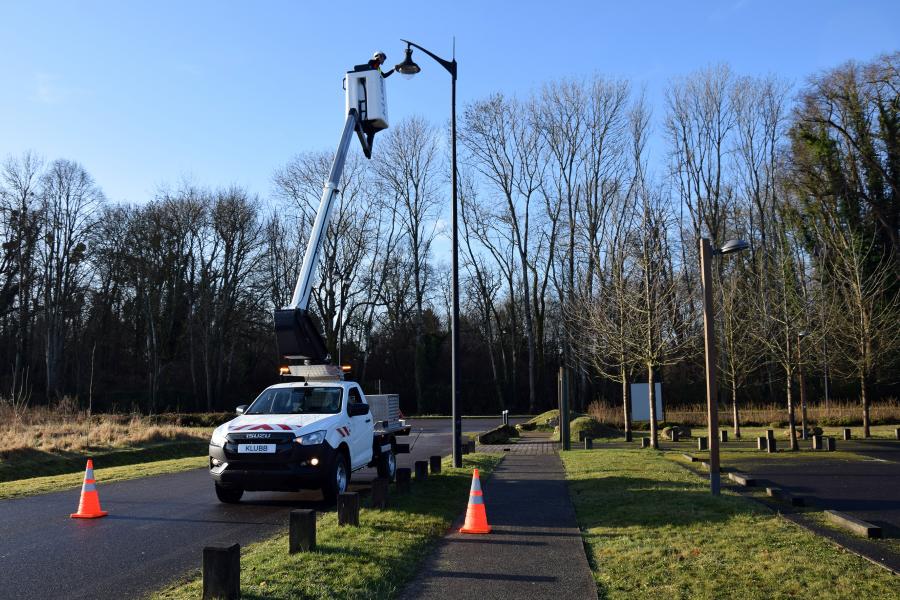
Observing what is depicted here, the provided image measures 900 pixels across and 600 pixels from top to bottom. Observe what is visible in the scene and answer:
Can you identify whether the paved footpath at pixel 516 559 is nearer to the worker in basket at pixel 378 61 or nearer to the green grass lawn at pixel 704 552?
the green grass lawn at pixel 704 552

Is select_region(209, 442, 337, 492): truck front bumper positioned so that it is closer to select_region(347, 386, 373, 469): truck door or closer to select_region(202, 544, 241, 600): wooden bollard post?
select_region(347, 386, 373, 469): truck door

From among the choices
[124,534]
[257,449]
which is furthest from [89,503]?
[257,449]

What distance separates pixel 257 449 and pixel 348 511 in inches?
107

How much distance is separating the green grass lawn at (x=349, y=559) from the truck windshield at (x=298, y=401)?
2.38m

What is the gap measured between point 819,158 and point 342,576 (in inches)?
1523

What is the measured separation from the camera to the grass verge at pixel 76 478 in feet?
42.2

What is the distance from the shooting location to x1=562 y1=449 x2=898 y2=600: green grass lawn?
603 cm

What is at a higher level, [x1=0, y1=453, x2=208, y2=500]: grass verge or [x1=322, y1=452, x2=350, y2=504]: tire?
[x1=322, y1=452, x2=350, y2=504]: tire

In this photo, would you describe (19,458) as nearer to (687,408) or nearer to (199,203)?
(687,408)

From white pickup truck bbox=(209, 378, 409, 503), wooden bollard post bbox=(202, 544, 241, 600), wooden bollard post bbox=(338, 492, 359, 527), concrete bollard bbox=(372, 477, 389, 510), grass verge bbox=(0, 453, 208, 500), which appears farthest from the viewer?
grass verge bbox=(0, 453, 208, 500)

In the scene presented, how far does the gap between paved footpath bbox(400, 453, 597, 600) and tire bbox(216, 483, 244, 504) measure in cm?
396

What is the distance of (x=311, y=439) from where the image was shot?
10750 millimetres

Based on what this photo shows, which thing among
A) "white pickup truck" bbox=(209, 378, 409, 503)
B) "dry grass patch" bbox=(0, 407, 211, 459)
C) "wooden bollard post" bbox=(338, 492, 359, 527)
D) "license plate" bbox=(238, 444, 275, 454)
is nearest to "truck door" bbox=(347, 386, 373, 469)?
"white pickup truck" bbox=(209, 378, 409, 503)

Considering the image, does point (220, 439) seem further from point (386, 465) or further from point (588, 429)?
point (588, 429)
